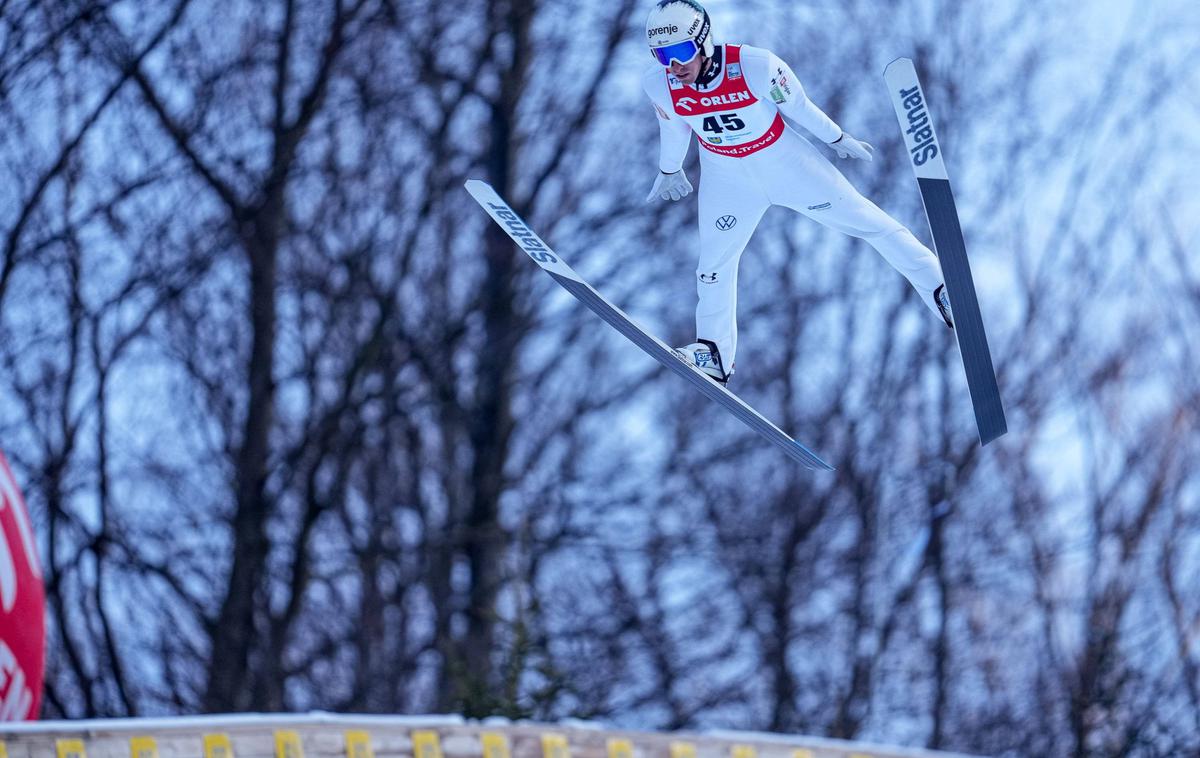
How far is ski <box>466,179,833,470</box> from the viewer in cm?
641

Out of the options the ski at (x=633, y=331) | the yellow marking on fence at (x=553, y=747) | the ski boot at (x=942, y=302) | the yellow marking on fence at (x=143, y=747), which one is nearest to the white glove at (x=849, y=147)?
the ski boot at (x=942, y=302)

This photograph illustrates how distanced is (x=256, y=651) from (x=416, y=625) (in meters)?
2.83

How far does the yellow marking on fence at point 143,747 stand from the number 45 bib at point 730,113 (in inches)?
146

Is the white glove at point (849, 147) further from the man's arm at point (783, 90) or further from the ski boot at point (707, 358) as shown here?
the ski boot at point (707, 358)

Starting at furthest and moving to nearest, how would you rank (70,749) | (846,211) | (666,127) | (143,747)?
(143,747) < (70,749) < (846,211) < (666,127)

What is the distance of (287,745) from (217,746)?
1.24 feet

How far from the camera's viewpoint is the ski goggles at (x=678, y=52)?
217 inches

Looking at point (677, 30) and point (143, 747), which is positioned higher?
point (677, 30)

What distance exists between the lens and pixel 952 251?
245 inches

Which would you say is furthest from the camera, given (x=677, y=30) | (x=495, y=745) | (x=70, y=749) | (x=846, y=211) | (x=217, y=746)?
(x=495, y=745)

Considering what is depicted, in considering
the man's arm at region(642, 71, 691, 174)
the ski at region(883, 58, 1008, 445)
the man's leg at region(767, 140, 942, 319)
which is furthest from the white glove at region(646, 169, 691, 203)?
the ski at region(883, 58, 1008, 445)

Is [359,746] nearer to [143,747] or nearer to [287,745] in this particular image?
[287,745]

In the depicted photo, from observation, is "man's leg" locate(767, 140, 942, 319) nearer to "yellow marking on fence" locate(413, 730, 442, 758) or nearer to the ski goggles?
the ski goggles

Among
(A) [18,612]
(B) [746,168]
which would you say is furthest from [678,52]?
(A) [18,612]
